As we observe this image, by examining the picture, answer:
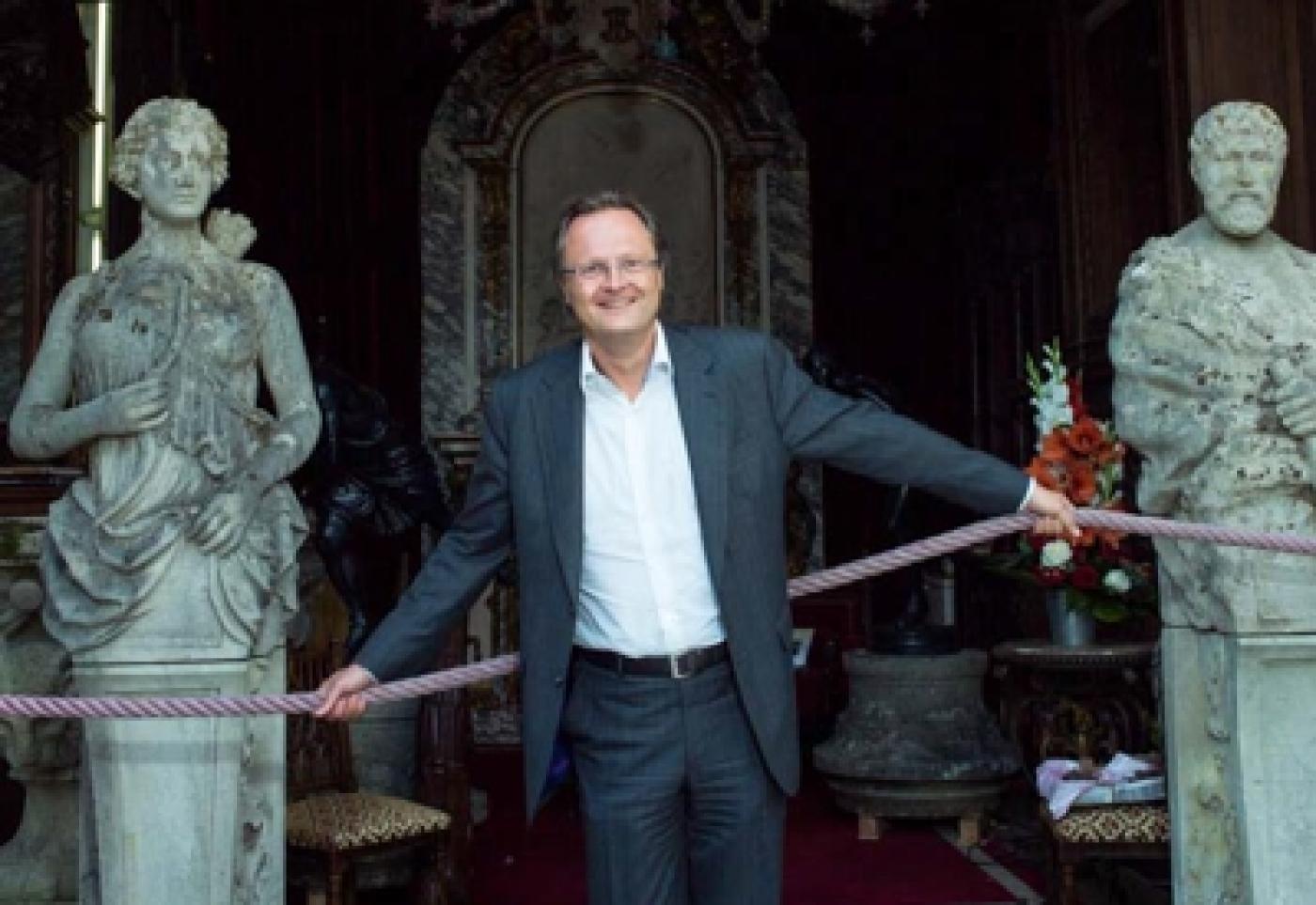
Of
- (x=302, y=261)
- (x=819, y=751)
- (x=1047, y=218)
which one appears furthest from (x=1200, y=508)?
(x=302, y=261)

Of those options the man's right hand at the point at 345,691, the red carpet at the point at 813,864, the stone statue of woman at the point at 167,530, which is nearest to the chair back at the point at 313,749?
the red carpet at the point at 813,864

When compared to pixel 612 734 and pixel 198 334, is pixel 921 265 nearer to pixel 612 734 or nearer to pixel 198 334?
pixel 198 334

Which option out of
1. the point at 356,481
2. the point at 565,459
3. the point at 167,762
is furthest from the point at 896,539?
the point at 565,459

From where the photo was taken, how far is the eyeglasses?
83.4 inches

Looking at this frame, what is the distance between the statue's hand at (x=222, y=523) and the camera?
277 cm

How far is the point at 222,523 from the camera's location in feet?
9.18

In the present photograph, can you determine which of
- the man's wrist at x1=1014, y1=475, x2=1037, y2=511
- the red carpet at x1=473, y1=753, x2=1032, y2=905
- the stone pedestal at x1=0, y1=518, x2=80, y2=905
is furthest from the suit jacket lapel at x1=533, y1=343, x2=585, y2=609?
the red carpet at x1=473, y1=753, x2=1032, y2=905

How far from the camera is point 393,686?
2.39 m

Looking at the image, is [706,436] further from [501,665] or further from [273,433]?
[273,433]

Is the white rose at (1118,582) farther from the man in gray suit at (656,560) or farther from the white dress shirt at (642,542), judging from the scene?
the white dress shirt at (642,542)

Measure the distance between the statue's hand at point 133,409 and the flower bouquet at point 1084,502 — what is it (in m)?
2.60

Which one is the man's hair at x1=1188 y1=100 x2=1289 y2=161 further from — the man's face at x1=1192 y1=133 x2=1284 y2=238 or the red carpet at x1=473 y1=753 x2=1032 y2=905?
the red carpet at x1=473 y1=753 x2=1032 y2=905

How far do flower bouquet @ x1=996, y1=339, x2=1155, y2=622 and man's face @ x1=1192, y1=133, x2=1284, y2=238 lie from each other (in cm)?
152

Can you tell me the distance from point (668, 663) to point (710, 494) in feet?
0.84
